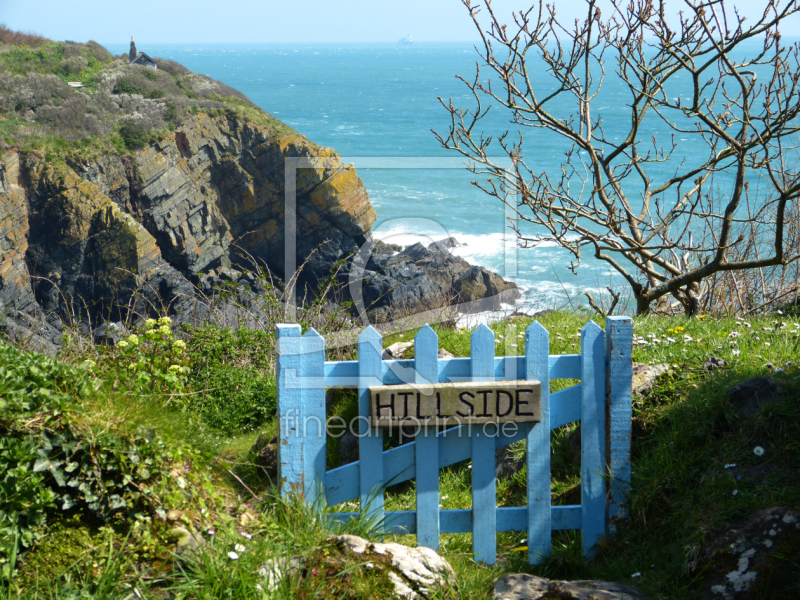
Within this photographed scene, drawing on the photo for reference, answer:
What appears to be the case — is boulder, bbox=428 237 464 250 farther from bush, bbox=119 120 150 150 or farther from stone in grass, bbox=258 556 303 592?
stone in grass, bbox=258 556 303 592

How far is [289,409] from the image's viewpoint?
299 centimetres

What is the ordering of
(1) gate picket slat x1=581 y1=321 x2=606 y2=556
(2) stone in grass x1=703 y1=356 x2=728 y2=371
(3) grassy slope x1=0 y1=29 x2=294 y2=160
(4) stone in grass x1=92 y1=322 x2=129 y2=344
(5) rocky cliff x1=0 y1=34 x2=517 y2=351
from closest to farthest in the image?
(1) gate picket slat x1=581 y1=321 x2=606 y2=556
(2) stone in grass x1=703 y1=356 x2=728 y2=371
(4) stone in grass x1=92 y1=322 x2=129 y2=344
(5) rocky cliff x1=0 y1=34 x2=517 y2=351
(3) grassy slope x1=0 y1=29 x2=294 y2=160

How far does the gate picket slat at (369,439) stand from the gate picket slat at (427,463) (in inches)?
7.1

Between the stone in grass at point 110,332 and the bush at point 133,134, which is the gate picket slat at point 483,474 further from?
the bush at point 133,134

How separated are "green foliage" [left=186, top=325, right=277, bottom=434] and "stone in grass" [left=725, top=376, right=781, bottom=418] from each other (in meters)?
3.22

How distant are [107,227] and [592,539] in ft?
138

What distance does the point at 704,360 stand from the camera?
3801 mm

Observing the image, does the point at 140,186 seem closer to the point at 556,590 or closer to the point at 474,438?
the point at 474,438

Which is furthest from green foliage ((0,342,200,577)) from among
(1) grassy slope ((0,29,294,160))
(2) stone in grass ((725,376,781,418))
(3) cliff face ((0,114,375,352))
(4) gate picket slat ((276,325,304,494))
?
(1) grassy slope ((0,29,294,160))

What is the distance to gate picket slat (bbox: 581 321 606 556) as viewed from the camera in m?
3.06

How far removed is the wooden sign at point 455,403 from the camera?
296 cm

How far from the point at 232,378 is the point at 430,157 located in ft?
131

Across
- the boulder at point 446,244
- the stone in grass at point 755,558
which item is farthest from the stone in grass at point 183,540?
the boulder at point 446,244

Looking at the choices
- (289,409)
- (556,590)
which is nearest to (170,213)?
(289,409)
